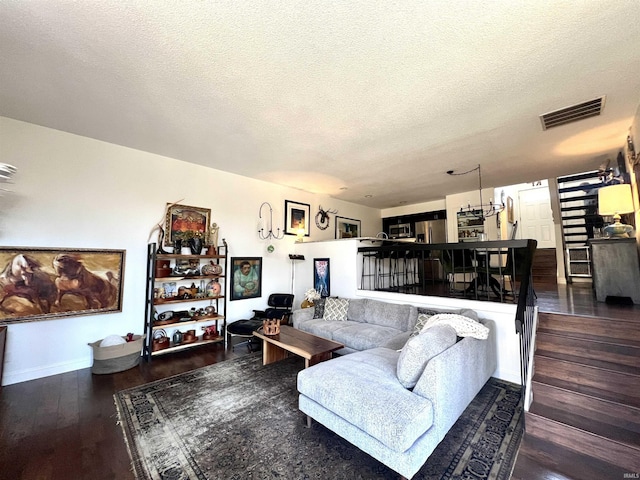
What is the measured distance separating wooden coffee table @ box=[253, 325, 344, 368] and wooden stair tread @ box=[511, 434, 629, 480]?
176 cm

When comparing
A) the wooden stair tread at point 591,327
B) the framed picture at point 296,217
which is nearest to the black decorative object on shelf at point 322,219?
the framed picture at point 296,217

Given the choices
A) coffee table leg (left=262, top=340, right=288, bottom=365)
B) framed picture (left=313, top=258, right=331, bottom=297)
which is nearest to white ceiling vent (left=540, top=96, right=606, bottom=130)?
framed picture (left=313, top=258, right=331, bottom=297)

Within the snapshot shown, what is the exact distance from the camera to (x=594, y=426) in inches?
72.9

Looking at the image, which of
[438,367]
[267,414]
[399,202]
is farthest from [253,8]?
[399,202]

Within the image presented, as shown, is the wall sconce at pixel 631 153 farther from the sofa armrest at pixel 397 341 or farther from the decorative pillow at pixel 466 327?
the sofa armrest at pixel 397 341

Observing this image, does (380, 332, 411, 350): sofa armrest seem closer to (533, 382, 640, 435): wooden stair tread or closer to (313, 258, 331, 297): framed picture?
(533, 382, 640, 435): wooden stair tread

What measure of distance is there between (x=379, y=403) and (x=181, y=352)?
3.41m

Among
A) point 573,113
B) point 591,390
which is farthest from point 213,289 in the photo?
point 573,113

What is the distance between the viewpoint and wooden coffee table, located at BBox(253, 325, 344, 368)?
2831mm

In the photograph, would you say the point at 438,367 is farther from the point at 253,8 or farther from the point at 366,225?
the point at 366,225

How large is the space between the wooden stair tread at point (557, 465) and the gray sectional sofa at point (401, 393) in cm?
45

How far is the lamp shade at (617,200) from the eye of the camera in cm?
297

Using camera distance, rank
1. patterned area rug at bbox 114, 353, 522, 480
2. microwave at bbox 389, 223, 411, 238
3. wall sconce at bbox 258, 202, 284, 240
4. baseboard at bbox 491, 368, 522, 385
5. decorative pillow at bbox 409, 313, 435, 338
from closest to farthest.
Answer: patterned area rug at bbox 114, 353, 522, 480 < baseboard at bbox 491, 368, 522, 385 < decorative pillow at bbox 409, 313, 435, 338 < wall sconce at bbox 258, 202, 284, 240 < microwave at bbox 389, 223, 411, 238

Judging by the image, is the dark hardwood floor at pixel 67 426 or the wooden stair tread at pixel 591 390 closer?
the dark hardwood floor at pixel 67 426
